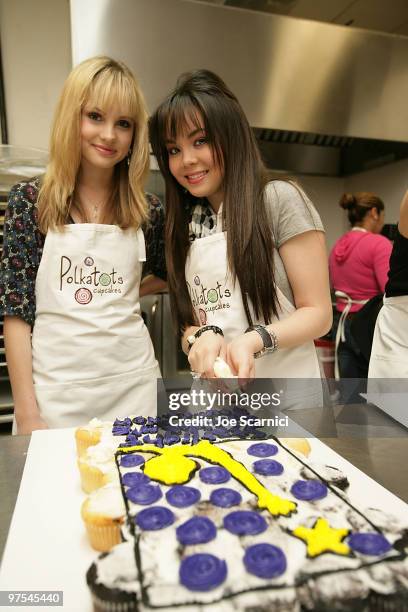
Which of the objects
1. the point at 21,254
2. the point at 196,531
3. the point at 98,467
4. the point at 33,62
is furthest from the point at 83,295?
the point at 33,62

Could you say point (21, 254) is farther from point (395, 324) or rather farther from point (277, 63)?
point (277, 63)

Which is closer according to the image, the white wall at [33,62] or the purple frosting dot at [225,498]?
the purple frosting dot at [225,498]

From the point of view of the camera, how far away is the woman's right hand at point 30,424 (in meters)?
1.13

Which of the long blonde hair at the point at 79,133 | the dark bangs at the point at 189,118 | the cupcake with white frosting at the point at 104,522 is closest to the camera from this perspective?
the cupcake with white frosting at the point at 104,522

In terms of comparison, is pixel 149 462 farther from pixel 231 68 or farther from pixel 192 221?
pixel 231 68

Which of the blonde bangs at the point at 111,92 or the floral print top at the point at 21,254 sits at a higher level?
the blonde bangs at the point at 111,92

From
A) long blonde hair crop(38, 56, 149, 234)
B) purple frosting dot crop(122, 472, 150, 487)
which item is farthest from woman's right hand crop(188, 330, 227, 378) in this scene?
long blonde hair crop(38, 56, 149, 234)

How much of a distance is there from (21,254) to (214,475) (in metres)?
0.78

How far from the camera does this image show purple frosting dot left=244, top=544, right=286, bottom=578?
458mm

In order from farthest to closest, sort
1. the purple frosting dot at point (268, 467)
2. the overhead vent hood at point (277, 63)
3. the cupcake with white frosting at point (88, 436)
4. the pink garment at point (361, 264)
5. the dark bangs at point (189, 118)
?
1. the pink garment at point (361, 264)
2. the overhead vent hood at point (277, 63)
3. the dark bangs at point (189, 118)
4. the cupcake with white frosting at point (88, 436)
5. the purple frosting dot at point (268, 467)

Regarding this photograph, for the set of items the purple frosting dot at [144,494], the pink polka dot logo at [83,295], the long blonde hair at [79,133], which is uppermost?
the long blonde hair at [79,133]

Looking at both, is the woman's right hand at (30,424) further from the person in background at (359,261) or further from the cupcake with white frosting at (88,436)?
the person in background at (359,261)

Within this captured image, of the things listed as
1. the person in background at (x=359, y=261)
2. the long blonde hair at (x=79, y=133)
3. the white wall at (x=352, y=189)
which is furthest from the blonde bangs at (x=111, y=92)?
the white wall at (x=352, y=189)

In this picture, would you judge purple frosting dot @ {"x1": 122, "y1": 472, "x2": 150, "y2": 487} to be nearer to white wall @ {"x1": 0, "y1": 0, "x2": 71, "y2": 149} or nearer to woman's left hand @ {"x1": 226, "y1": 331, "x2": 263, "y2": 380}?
woman's left hand @ {"x1": 226, "y1": 331, "x2": 263, "y2": 380}
